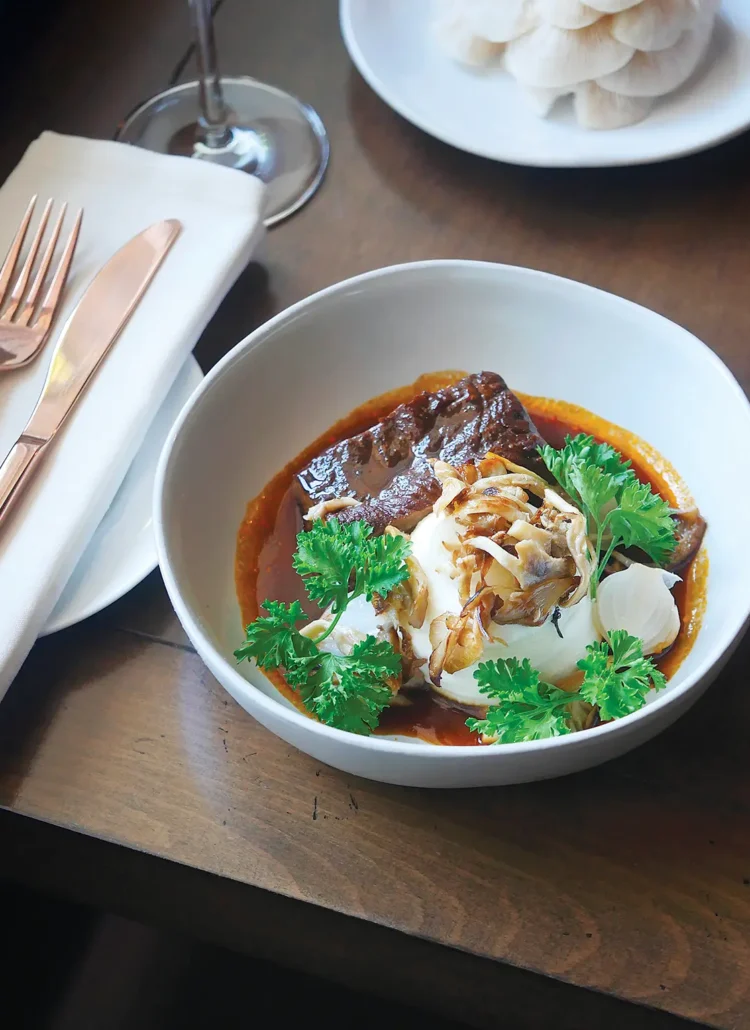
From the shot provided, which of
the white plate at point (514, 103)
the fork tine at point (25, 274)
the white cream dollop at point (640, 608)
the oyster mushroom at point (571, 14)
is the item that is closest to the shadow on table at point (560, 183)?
the white plate at point (514, 103)

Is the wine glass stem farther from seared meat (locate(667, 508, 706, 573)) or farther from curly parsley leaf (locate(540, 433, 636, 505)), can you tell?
seared meat (locate(667, 508, 706, 573))

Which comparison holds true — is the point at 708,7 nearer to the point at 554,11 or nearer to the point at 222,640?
the point at 554,11

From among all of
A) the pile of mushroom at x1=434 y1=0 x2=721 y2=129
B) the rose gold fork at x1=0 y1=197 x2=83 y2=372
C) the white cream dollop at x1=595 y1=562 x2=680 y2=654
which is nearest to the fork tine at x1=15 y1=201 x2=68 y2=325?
the rose gold fork at x1=0 y1=197 x2=83 y2=372

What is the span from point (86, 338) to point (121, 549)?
23cm

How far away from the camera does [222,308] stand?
40.3 inches

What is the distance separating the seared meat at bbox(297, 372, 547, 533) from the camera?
2.67ft

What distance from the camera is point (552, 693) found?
678 millimetres

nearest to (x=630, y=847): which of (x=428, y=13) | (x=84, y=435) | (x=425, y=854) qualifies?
(x=425, y=854)

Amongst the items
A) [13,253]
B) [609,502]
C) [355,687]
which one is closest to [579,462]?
[609,502]

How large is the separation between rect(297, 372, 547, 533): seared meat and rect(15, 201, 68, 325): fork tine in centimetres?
32

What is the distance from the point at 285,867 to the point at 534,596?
0.26 metres

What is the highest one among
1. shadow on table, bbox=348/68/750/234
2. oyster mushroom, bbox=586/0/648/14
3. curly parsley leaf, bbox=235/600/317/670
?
oyster mushroom, bbox=586/0/648/14

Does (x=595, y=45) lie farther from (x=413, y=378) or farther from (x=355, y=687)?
(x=355, y=687)

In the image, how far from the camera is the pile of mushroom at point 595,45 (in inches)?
39.0
